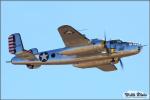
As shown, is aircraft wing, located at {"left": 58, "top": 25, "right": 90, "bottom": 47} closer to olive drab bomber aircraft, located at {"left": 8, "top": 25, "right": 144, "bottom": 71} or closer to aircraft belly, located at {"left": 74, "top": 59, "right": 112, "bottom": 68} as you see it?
olive drab bomber aircraft, located at {"left": 8, "top": 25, "right": 144, "bottom": 71}

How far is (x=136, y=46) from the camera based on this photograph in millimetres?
40094

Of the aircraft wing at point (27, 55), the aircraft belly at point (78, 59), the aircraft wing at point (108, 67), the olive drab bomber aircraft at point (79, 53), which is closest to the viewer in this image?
the olive drab bomber aircraft at point (79, 53)

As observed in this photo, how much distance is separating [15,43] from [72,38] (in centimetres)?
898

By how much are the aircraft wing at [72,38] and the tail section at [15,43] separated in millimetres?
7304

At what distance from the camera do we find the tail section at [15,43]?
151 ft

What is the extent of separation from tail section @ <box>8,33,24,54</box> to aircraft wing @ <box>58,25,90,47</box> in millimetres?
7304

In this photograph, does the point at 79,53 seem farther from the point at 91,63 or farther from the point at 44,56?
the point at 44,56

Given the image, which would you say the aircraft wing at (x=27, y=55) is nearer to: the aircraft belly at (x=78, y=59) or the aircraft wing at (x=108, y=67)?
the aircraft belly at (x=78, y=59)

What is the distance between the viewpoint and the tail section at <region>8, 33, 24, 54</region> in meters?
46.0

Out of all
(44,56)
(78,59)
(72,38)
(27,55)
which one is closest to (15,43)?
(27,55)

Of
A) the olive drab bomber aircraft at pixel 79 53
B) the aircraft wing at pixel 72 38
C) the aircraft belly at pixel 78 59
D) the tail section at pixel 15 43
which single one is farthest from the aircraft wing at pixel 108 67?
the tail section at pixel 15 43

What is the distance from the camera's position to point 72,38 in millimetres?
39906

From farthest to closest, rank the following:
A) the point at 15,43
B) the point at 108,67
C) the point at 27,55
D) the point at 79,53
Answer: the point at 15,43, the point at 108,67, the point at 27,55, the point at 79,53

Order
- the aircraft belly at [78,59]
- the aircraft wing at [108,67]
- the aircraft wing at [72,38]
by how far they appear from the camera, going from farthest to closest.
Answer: the aircraft wing at [108,67] < the aircraft belly at [78,59] < the aircraft wing at [72,38]
